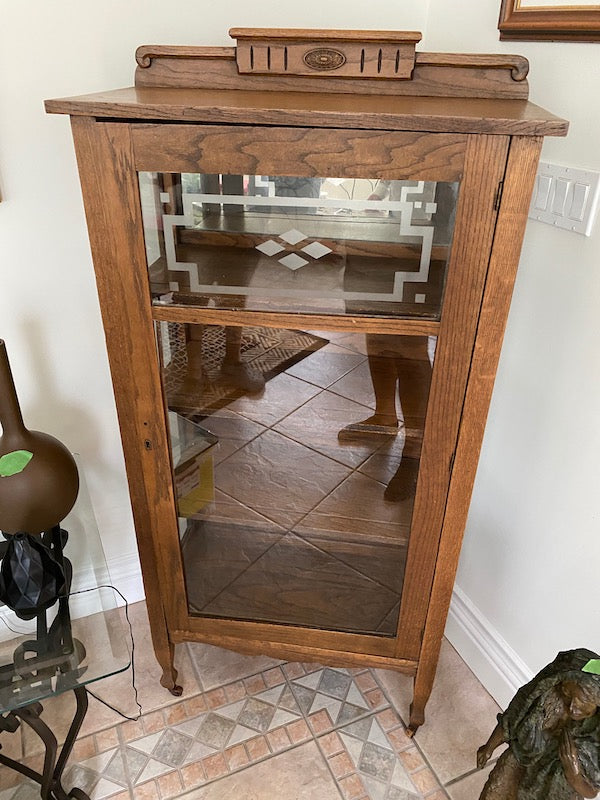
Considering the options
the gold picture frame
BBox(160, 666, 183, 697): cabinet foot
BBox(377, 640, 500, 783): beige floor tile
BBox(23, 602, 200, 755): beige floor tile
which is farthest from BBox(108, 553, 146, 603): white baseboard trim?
the gold picture frame

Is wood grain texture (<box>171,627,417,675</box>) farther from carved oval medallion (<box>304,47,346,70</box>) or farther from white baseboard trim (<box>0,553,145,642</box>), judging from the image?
carved oval medallion (<box>304,47,346,70</box>)

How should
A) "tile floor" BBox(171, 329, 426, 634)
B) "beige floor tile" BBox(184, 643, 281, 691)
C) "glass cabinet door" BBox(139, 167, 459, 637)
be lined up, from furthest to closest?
"beige floor tile" BBox(184, 643, 281, 691) → "tile floor" BBox(171, 329, 426, 634) → "glass cabinet door" BBox(139, 167, 459, 637)

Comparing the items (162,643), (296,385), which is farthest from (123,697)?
(296,385)

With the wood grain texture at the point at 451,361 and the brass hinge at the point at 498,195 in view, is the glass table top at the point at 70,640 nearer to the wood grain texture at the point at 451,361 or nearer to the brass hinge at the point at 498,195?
the wood grain texture at the point at 451,361

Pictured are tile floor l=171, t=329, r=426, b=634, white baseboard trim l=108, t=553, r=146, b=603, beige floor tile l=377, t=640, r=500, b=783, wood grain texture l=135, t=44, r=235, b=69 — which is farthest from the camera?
white baseboard trim l=108, t=553, r=146, b=603

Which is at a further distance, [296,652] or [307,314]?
[296,652]

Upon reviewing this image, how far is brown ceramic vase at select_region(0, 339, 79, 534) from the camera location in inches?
38.8

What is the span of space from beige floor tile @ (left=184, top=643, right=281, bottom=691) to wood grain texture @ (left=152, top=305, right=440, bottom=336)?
899 millimetres

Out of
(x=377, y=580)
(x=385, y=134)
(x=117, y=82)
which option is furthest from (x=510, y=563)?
(x=117, y=82)

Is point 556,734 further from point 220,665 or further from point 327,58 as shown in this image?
point 327,58

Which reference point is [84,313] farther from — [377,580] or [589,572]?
[589,572]

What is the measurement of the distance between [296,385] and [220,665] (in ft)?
2.62

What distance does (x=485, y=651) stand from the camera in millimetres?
1438

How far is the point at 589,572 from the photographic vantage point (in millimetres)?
1120
